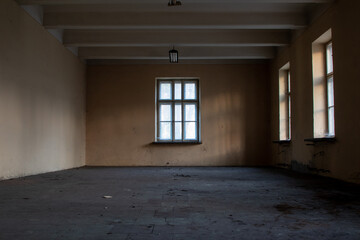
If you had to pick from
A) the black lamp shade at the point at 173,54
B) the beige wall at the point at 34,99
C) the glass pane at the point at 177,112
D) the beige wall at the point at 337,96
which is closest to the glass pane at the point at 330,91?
the beige wall at the point at 337,96

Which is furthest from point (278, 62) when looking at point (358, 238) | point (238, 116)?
point (358, 238)

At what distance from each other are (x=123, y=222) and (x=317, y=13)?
6.12 metres

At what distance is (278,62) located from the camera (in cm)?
1005

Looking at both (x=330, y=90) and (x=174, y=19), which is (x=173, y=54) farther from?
(x=330, y=90)

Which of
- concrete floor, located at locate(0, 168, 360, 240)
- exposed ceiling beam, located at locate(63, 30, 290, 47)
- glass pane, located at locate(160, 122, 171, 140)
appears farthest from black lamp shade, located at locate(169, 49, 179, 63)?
concrete floor, located at locate(0, 168, 360, 240)

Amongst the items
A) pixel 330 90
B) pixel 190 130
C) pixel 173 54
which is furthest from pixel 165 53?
pixel 330 90

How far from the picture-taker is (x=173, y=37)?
898cm

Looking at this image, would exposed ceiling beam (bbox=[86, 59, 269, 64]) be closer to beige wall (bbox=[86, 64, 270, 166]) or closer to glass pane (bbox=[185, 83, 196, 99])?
Result: beige wall (bbox=[86, 64, 270, 166])

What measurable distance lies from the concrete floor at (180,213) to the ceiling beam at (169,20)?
412cm

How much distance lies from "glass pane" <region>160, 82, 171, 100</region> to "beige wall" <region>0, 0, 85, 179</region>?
8.64ft

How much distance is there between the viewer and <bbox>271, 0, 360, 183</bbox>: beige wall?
5.60 metres

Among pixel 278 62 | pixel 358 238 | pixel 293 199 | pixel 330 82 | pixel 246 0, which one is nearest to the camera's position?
pixel 358 238

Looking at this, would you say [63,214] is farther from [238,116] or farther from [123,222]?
[238,116]

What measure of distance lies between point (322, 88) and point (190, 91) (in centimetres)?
488
